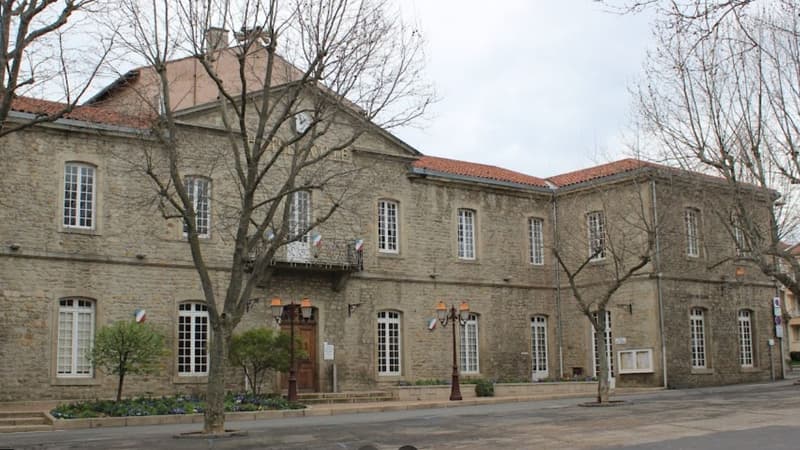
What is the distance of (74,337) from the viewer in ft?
69.1

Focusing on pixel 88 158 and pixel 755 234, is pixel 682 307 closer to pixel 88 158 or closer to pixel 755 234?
pixel 755 234

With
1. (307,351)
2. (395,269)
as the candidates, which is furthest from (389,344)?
(307,351)

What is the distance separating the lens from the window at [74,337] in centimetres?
2088

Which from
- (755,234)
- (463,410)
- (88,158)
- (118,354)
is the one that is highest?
(88,158)

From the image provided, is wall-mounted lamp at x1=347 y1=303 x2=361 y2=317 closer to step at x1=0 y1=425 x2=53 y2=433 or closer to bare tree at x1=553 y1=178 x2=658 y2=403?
bare tree at x1=553 y1=178 x2=658 y2=403

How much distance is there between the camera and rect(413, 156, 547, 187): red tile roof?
28547mm

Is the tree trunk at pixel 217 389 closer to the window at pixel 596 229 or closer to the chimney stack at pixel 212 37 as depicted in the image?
the chimney stack at pixel 212 37

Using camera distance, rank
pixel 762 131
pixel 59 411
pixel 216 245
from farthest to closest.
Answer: pixel 216 245 → pixel 762 131 → pixel 59 411

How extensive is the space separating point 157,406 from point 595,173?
56.7 ft

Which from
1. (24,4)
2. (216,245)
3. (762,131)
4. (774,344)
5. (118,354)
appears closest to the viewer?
(24,4)

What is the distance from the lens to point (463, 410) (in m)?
20.4

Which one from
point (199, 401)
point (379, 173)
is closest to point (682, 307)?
point (379, 173)

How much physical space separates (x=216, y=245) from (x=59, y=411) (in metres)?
6.69

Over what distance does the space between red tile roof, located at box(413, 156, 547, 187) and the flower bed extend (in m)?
10.1
